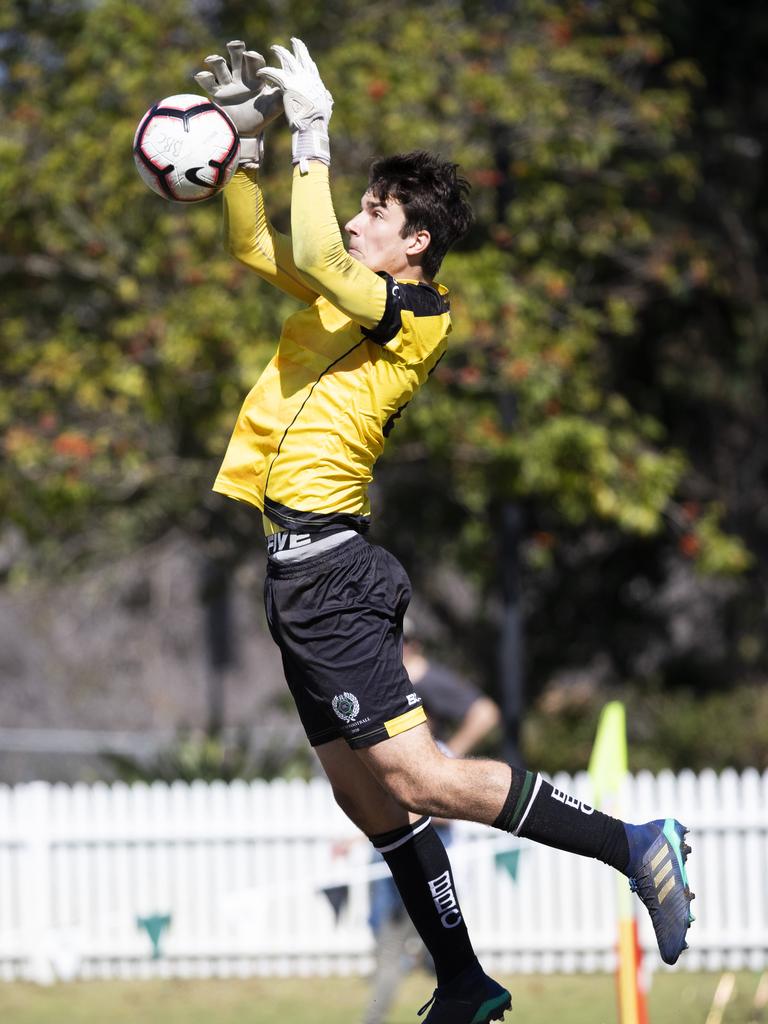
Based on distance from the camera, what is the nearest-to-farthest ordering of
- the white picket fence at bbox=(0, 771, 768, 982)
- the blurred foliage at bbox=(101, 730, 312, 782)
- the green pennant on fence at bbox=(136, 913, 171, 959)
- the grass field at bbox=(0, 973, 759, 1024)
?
the green pennant on fence at bbox=(136, 913, 171, 959)
the grass field at bbox=(0, 973, 759, 1024)
the white picket fence at bbox=(0, 771, 768, 982)
the blurred foliage at bbox=(101, 730, 312, 782)

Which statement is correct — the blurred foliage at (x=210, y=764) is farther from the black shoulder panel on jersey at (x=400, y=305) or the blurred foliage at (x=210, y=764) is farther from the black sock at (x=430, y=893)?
the black shoulder panel on jersey at (x=400, y=305)

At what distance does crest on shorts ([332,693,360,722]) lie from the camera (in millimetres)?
3637

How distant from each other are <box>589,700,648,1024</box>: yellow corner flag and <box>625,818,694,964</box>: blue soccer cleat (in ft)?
1.23

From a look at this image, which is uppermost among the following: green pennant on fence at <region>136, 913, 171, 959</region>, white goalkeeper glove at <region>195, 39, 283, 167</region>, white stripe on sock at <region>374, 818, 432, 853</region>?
white goalkeeper glove at <region>195, 39, 283, 167</region>

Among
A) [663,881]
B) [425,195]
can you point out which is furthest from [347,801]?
[425,195]

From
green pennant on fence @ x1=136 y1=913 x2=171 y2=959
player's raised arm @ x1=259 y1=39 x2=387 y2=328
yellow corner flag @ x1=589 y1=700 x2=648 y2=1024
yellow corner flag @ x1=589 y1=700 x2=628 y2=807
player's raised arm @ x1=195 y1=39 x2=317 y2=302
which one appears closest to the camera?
player's raised arm @ x1=259 y1=39 x2=387 y2=328

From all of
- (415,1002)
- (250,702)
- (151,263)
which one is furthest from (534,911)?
(250,702)

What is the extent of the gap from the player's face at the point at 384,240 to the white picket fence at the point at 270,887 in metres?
6.00

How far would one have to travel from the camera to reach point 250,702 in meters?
23.0

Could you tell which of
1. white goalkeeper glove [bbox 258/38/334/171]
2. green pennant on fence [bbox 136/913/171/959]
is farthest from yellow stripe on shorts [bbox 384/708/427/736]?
green pennant on fence [bbox 136/913/171/959]

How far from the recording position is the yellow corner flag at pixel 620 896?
4.05 m

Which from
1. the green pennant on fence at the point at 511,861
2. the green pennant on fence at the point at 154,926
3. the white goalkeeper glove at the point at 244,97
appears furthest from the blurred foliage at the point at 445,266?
the white goalkeeper glove at the point at 244,97

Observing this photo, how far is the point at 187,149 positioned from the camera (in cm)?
381

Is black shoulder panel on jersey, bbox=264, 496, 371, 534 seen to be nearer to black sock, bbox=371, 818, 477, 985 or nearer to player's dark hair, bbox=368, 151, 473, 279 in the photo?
player's dark hair, bbox=368, 151, 473, 279
